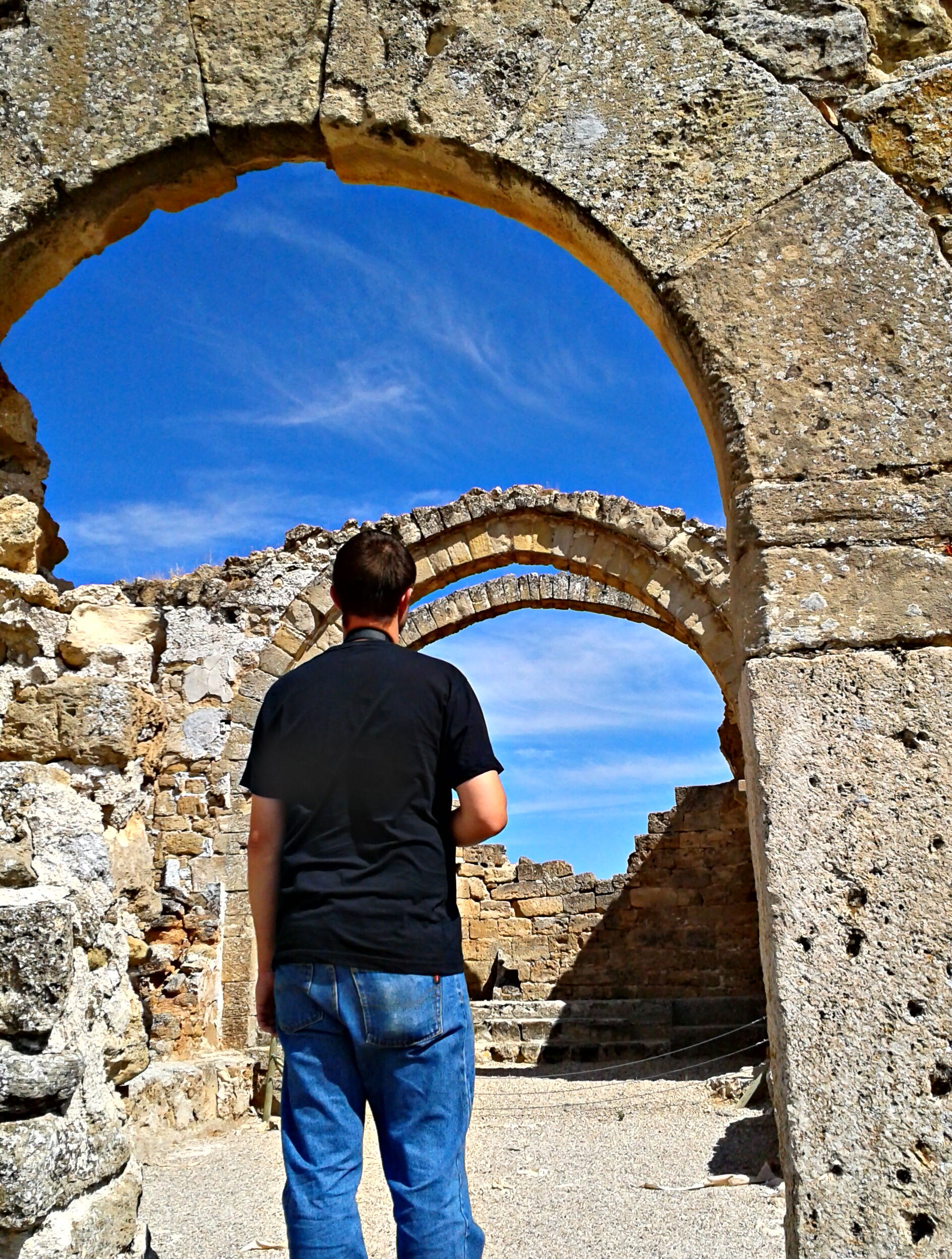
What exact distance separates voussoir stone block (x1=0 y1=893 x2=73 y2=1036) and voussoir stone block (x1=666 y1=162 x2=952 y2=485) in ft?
6.06

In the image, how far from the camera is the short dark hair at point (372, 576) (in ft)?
7.39

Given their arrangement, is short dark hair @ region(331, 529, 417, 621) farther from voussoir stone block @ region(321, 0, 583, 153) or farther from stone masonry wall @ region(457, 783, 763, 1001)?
stone masonry wall @ region(457, 783, 763, 1001)

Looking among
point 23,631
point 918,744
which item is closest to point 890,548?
point 918,744

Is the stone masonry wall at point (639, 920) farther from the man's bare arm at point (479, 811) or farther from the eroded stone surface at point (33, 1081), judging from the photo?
the eroded stone surface at point (33, 1081)

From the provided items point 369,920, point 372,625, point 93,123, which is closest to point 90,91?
point 93,123

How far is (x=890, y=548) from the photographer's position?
8.20 feet

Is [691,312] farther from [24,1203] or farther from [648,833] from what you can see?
[648,833]

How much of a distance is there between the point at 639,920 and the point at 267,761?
37.8 ft

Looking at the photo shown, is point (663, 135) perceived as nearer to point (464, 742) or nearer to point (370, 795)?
point (464, 742)

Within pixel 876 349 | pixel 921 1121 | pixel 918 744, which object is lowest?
pixel 921 1121

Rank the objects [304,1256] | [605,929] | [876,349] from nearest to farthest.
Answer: [304,1256]
[876,349]
[605,929]

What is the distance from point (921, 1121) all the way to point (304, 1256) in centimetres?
121

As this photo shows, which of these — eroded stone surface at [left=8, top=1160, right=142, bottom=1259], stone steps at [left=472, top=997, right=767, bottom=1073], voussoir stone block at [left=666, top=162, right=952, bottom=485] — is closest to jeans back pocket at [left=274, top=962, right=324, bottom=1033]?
eroded stone surface at [left=8, top=1160, right=142, bottom=1259]

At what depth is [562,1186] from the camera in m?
5.34
